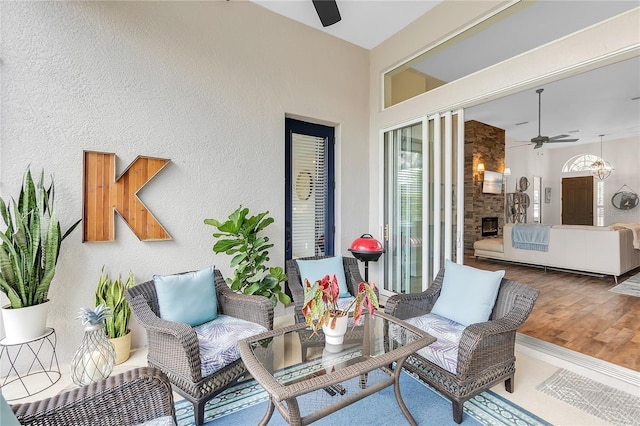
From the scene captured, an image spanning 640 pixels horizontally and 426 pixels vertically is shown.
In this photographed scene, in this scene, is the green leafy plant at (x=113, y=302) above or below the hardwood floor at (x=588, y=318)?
above

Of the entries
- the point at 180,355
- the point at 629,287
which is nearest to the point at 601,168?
the point at 629,287

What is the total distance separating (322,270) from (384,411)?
52.8 inches

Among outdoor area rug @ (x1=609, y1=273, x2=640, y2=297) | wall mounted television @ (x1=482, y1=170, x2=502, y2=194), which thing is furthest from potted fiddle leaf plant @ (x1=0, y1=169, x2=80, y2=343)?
wall mounted television @ (x1=482, y1=170, x2=502, y2=194)

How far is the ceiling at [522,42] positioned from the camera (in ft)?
9.21

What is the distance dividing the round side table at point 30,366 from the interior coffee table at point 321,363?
5.84 feet

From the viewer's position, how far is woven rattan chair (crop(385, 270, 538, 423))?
1.77 m

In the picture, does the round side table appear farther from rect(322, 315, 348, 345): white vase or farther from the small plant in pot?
rect(322, 315, 348, 345): white vase

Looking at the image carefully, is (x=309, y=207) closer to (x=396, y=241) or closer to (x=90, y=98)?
(x=396, y=241)

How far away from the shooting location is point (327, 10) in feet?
8.87

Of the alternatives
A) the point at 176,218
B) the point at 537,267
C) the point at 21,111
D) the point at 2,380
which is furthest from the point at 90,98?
the point at 537,267


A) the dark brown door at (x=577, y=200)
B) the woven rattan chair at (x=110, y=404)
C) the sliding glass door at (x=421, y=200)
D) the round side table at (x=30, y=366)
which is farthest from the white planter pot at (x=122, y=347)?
the dark brown door at (x=577, y=200)

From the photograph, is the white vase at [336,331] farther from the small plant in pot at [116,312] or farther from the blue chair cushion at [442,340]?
the small plant in pot at [116,312]

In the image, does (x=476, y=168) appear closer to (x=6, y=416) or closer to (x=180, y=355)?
(x=180, y=355)

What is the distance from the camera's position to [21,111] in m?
2.30
